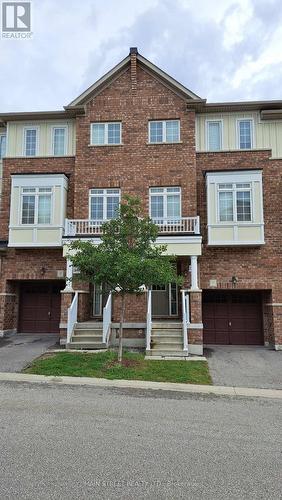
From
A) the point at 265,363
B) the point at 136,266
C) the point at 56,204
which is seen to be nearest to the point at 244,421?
the point at 136,266

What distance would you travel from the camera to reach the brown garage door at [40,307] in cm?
1802

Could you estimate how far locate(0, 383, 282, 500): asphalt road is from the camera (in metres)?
4.25

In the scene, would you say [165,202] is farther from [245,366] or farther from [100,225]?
[245,366]

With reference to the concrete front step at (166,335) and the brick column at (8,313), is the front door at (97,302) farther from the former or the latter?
the brick column at (8,313)

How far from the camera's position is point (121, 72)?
17.6 metres

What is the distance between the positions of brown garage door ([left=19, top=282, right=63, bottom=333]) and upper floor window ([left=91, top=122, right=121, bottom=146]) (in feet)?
22.0

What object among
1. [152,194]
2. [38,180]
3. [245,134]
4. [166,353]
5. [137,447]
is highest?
[245,134]

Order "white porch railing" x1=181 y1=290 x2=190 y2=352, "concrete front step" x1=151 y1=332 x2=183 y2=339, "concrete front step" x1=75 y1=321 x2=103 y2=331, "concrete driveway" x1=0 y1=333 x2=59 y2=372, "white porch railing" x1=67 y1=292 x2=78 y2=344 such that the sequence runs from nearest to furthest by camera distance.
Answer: "concrete driveway" x1=0 y1=333 x2=59 y2=372 → "white porch railing" x1=181 y1=290 x2=190 y2=352 → "white porch railing" x1=67 y1=292 x2=78 y2=344 → "concrete front step" x1=151 y1=332 x2=183 y2=339 → "concrete front step" x1=75 y1=321 x2=103 y2=331

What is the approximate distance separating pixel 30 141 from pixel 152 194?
6.29 metres

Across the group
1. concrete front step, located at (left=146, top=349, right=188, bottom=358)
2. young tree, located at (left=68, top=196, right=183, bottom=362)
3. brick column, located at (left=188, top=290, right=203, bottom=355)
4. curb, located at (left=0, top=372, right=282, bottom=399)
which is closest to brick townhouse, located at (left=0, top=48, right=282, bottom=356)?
brick column, located at (left=188, top=290, right=203, bottom=355)

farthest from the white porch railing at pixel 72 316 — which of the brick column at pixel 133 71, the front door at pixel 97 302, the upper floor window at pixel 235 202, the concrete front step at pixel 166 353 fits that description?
the brick column at pixel 133 71

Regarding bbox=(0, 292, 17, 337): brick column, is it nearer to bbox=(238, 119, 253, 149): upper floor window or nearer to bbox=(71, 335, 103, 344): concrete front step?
bbox=(71, 335, 103, 344): concrete front step

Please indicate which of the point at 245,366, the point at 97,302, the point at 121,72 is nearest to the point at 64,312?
the point at 97,302

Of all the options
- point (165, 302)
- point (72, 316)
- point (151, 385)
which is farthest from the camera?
point (165, 302)
